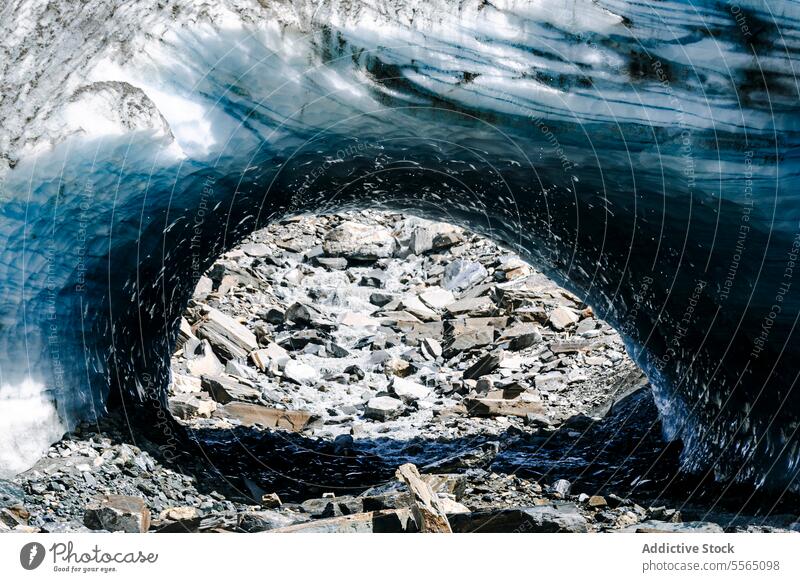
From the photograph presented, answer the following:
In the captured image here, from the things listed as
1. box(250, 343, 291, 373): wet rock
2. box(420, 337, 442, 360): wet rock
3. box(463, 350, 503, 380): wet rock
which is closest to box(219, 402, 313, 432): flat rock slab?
box(250, 343, 291, 373): wet rock

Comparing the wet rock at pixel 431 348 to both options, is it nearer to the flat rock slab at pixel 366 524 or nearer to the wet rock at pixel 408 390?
the wet rock at pixel 408 390

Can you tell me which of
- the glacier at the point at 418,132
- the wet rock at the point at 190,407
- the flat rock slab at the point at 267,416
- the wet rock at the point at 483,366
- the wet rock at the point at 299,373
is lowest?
the wet rock at the point at 299,373

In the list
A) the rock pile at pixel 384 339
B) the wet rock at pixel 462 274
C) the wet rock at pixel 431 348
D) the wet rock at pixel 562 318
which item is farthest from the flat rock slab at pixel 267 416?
the wet rock at pixel 462 274

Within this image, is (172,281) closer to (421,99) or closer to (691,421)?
(421,99)

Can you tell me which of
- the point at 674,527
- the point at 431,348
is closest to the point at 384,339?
the point at 431,348

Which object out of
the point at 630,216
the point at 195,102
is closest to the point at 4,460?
the point at 195,102

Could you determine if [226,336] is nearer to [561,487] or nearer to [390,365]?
[390,365]

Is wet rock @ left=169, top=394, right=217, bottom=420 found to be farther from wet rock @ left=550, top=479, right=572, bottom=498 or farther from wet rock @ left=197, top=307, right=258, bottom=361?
wet rock @ left=550, top=479, right=572, bottom=498
